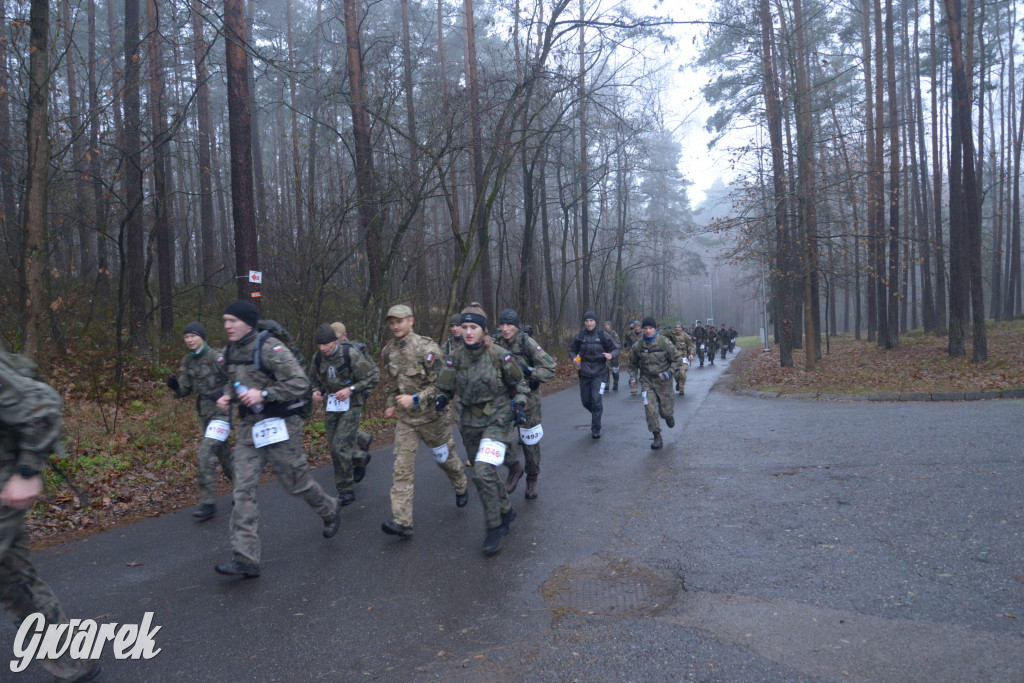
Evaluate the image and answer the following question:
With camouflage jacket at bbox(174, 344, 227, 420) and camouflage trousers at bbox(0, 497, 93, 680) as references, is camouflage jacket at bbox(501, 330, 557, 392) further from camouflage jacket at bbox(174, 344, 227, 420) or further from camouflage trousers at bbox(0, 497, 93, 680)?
camouflage trousers at bbox(0, 497, 93, 680)

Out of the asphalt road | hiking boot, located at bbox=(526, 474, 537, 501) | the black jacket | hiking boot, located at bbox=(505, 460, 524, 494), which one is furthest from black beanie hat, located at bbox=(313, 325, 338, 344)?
the black jacket

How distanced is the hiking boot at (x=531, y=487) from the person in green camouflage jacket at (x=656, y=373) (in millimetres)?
3070

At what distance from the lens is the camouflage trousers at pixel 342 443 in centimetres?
732

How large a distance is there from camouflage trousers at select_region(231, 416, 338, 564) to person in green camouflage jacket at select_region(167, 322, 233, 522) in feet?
5.86

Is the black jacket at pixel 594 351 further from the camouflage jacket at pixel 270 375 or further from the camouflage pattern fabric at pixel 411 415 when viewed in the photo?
the camouflage jacket at pixel 270 375

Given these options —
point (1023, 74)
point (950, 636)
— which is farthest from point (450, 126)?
point (1023, 74)

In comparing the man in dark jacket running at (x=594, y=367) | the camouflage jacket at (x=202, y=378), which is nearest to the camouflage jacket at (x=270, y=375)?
the camouflage jacket at (x=202, y=378)

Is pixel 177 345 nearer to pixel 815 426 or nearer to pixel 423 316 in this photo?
pixel 423 316

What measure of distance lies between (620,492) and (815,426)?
521 cm

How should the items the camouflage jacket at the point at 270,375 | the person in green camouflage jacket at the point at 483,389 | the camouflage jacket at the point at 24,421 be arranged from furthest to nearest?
the person in green camouflage jacket at the point at 483,389 → the camouflage jacket at the point at 270,375 → the camouflage jacket at the point at 24,421

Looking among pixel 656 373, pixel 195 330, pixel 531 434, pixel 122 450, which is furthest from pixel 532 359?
pixel 122 450

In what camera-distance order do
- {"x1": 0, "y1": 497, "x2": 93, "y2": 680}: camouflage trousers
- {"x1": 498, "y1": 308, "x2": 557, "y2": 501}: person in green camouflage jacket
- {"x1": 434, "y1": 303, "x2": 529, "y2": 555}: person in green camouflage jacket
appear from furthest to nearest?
{"x1": 498, "y1": 308, "x2": 557, "y2": 501}: person in green camouflage jacket, {"x1": 434, "y1": 303, "x2": 529, "y2": 555}: person in green camouflage jacket, {"x1": 0, "y1": 497, "x2": 93, "y2": 680}: camouflage trousers

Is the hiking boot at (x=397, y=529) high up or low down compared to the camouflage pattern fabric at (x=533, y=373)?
down

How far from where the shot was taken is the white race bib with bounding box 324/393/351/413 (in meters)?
7.30
